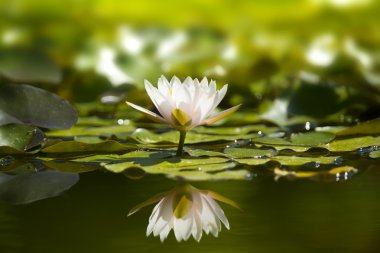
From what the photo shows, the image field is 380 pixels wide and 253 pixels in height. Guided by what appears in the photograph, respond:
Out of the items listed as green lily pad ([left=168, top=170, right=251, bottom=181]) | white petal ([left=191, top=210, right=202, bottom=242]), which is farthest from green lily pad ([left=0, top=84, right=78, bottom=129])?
white petal ([left=191, top=210, right=202, bottom=242])

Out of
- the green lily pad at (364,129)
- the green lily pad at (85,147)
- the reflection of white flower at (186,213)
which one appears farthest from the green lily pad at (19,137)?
the green lily pad at (364,129)

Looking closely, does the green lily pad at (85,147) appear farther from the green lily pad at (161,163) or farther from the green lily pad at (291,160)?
the green lily pad at (291,160)

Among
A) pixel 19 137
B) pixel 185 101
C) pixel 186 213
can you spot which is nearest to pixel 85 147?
pixel 19 137

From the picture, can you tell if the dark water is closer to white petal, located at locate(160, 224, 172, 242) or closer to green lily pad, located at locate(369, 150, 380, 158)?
white petal, located at locate(160, 224, 172, 242)

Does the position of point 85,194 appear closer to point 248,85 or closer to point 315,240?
point 315,240

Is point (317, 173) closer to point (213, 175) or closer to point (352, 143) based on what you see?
point (213, 175)

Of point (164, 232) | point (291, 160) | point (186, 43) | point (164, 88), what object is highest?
point (186, 43)
